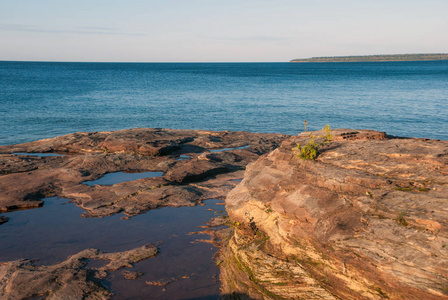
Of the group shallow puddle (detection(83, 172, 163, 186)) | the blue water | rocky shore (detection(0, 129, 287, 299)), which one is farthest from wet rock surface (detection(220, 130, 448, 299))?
the blue water

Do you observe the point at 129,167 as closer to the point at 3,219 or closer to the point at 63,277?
the point at 3,219

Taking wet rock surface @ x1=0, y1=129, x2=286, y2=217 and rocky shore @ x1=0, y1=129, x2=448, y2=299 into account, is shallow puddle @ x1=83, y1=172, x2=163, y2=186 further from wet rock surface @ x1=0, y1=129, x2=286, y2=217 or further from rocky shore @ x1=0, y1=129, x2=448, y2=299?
rocky shore @ x1=0, y1=129, x2=448, y2=299

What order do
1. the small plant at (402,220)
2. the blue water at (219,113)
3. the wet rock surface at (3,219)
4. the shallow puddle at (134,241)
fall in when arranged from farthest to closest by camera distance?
1. the blue water at (219,113)
2. the wet rock surface at (3,219)
3. the shallow puddle at (134,241)
4. the small plant at (402,220)

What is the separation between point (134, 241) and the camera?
44.5 ft

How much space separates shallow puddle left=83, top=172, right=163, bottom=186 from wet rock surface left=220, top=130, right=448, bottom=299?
8334 mm

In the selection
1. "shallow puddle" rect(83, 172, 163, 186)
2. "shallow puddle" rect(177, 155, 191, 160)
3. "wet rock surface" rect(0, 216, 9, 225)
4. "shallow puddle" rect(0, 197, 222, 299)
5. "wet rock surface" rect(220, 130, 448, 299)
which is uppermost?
"wet rock surface" rect(220, 130, 448, 299)

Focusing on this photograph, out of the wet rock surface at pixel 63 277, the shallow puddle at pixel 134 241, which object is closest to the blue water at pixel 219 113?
the shallow puddle at pixel 134 241

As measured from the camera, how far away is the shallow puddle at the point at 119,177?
19273 millimetres

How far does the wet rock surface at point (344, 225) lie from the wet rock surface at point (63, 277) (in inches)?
137

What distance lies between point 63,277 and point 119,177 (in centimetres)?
972

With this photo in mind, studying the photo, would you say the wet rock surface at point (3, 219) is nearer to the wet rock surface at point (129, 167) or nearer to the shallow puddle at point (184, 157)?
the wet rock surface at point (129, 167)

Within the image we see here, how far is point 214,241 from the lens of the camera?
13.7m

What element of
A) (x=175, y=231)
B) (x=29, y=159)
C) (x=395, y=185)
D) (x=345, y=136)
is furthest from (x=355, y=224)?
(x=29, y=159)

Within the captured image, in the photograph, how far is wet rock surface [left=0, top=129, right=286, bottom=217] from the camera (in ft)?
55.8
